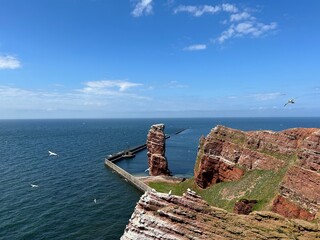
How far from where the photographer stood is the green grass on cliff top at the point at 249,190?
43.7 meters

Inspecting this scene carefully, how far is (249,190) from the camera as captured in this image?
5003 centimetres

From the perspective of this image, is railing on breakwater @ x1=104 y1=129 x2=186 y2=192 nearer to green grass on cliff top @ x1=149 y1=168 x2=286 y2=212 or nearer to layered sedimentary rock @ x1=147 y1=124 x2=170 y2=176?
layered sedimentary rock @ x1=147 y1=124 x2=170 y2=176

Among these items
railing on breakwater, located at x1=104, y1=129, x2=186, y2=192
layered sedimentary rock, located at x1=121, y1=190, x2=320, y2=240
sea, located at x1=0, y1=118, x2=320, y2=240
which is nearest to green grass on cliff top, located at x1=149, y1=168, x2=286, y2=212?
layered sedimentary rock, located at x1=121, y1=190, x2=320, y2=240

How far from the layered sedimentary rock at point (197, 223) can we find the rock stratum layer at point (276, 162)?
41.1 feet

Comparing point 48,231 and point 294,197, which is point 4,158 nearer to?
point 48,231

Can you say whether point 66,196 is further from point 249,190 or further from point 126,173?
point 249,190

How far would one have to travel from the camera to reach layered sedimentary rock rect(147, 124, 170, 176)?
88.0 metres

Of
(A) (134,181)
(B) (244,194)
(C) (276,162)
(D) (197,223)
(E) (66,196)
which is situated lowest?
Answer: (E) (66,196)

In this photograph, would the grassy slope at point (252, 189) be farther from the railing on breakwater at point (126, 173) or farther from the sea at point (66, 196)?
the railing on breakwater at point (126, 173)

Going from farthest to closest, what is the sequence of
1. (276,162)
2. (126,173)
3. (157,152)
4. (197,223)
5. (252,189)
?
(126,173) < (157,152) < (276,162) < (252,189) < (197,223)

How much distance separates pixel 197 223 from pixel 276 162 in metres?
34.5

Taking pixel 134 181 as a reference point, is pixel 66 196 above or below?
below

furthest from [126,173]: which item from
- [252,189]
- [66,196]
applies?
[252,189]

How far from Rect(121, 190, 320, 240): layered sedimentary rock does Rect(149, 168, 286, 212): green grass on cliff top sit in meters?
16.1
